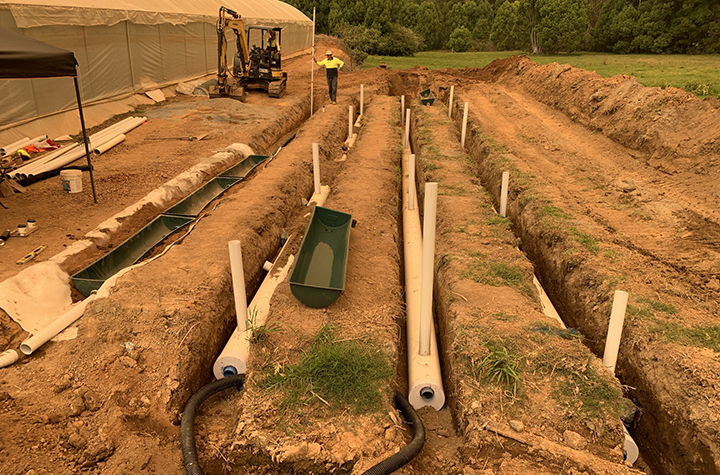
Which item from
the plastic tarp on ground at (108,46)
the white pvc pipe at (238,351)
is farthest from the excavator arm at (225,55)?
the white pvc pipe at (238,351)

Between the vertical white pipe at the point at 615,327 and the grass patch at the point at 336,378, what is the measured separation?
7.09ft

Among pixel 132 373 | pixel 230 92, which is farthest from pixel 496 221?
pixel 230 92

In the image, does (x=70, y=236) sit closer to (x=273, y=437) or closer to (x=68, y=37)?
(x=273, y=437)

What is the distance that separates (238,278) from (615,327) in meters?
3.84

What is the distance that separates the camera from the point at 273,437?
167 inches

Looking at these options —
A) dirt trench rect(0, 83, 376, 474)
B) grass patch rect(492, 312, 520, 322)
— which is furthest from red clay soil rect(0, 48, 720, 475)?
grass patch rect(492, 312, 520, 322)

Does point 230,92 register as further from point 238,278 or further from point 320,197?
point 238,278

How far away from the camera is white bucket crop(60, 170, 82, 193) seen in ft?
32.2

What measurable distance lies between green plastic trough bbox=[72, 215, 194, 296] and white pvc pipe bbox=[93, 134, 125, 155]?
17.8 ft

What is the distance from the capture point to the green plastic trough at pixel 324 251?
6.73 m

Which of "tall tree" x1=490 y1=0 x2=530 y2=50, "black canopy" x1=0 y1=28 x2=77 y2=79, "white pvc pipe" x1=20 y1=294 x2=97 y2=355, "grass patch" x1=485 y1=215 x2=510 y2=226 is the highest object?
"tall tree" x1=490 y1=0 x2=530 y2=50

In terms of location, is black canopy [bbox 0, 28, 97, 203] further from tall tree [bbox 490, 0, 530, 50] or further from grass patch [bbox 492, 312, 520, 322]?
tall tree [bbox 490, 0, 530, 50]

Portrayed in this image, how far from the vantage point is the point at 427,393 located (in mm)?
5094

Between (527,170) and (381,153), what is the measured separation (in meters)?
3.60
